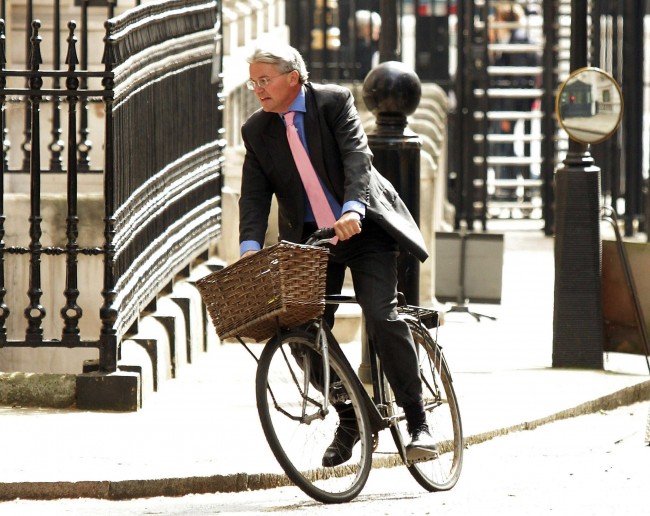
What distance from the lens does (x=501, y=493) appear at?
6.99 meters

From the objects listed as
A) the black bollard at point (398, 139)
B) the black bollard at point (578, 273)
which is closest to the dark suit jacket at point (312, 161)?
the black bollard at point (398, 139)

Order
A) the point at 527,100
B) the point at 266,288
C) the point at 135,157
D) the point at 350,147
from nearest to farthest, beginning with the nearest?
the point at 266,288, the point at 350,147, the point at 135,157, the point at 527,100

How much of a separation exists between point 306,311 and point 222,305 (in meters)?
0.32

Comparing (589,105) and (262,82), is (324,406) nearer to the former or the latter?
(262,82)

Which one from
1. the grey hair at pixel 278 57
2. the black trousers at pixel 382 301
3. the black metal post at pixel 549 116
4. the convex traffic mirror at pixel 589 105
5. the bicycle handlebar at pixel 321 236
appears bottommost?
the black trousers at pixel 382 301

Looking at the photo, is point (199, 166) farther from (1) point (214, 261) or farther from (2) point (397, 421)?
(2) point (397, 421)

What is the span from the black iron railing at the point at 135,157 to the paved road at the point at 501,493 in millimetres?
1800

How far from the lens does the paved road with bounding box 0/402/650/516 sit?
21.7ft

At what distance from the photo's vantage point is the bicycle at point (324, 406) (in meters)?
6.40

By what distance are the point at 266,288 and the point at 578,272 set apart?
14.1 feet

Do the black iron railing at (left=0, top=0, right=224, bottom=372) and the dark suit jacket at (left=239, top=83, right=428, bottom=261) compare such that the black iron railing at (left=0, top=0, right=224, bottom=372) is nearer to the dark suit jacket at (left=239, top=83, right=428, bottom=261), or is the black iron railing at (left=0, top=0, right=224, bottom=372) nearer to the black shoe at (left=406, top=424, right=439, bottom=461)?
the dark suit jacket at (left=239, top=83, right=428, bottom=261)

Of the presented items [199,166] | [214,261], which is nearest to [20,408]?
[199,166]

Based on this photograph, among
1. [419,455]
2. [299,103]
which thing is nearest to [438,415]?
[419,455]

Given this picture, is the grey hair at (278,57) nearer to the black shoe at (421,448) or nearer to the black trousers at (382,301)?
the black trousers at (382,301)
